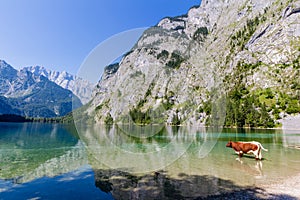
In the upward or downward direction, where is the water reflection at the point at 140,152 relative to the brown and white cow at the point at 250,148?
downward

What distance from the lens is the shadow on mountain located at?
10.9m

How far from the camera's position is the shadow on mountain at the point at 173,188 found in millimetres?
10875

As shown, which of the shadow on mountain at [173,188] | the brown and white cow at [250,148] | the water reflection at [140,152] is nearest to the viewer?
the shadow on mountain at [173,188]

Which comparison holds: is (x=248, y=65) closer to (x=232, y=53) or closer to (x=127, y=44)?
(x=232, y=53)

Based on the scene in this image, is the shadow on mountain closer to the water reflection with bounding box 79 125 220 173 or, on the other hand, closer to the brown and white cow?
the water reflection with bounding box 79 125 220 173

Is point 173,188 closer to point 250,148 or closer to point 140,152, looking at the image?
point 250,148

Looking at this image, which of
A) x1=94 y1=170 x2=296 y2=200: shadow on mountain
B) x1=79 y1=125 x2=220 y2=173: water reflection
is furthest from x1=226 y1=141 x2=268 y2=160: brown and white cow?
x1=94 y1=170 x2=296 y2=200: shadow on mountain

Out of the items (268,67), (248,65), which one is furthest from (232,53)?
(268,67)

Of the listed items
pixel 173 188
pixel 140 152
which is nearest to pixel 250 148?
pixel 173 188

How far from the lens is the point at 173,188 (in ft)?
40.2

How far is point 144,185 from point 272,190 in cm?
755

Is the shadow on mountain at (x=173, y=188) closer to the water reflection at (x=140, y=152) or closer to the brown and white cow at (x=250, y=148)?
the water reflection at (x=140, y=152)

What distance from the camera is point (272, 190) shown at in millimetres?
11422

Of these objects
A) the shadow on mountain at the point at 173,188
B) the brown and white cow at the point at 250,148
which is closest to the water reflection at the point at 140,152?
the shadow on mountain at the point at 173,188
